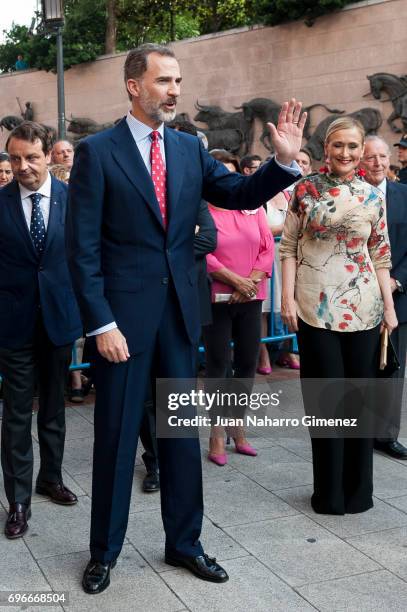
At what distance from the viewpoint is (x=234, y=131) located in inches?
749

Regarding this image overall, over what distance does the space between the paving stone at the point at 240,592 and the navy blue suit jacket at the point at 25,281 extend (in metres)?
1.35

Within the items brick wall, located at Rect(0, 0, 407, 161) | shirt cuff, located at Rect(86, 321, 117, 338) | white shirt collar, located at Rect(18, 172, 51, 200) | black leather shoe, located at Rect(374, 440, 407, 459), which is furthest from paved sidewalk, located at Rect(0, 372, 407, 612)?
brick wall, located at Rect(0, 0, 407, 161)

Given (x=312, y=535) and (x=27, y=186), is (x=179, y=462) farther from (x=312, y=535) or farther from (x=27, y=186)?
(x=27, y=186)

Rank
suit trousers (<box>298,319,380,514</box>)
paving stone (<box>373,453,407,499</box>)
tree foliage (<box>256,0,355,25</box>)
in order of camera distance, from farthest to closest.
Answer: tree foliage (<box>256,0,355,25</box>) < paving stone (<box>373,453,407,499</box>) < suit trousers (<box>298,319,380,514</box>)

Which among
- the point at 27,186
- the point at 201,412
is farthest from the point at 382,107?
the point at 27,186

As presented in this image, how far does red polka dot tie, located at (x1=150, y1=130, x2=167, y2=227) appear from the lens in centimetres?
334

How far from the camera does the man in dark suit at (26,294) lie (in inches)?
159

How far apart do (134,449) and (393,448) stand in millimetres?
2179

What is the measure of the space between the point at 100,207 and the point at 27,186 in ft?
3.24

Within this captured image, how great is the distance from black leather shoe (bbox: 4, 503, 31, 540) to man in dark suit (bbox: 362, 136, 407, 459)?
227cm

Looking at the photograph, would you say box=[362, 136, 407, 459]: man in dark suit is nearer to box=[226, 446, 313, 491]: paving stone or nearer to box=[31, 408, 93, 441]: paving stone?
box=[226, 446, 313, 491]: paving stone

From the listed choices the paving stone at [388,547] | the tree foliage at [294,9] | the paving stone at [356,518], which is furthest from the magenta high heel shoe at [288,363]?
the tree foliage at [294,9]

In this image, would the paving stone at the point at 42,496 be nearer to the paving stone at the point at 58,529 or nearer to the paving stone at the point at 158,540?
the paving stone at the point at 58,529

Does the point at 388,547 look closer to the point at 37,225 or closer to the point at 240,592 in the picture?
the point at 240,592
